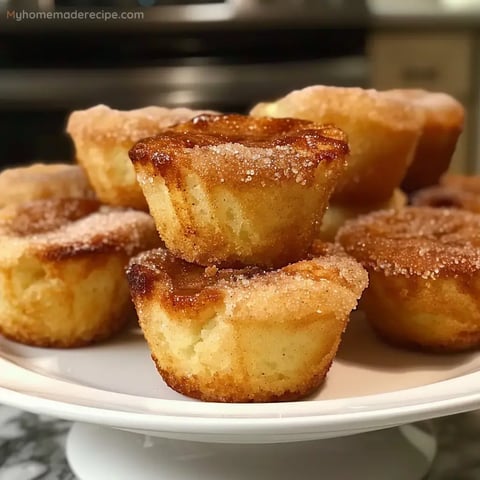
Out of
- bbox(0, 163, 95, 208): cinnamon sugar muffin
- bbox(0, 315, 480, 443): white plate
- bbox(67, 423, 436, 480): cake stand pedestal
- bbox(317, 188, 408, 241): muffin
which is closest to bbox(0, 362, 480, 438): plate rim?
bbox(0, 315, 480, 443): white plate

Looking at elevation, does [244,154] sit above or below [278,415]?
above

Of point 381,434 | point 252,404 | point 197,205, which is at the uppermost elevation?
point 197,205

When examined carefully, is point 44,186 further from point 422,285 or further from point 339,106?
point 422,285

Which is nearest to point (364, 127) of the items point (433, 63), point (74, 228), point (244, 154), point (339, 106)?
point (339, 106)

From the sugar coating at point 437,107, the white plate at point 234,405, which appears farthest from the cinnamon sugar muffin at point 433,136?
the white plate at point 234,405

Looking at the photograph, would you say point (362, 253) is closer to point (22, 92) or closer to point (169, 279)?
point (169, 279)

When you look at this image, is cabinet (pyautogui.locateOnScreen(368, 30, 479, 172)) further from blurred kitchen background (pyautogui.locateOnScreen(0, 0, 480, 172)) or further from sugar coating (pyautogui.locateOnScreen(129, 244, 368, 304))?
sugar coating (pyautogui.locateOnScreen(129, 244, 368, 304))

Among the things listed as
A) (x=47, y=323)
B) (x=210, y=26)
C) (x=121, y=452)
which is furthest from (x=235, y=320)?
(x=210, y=26)
